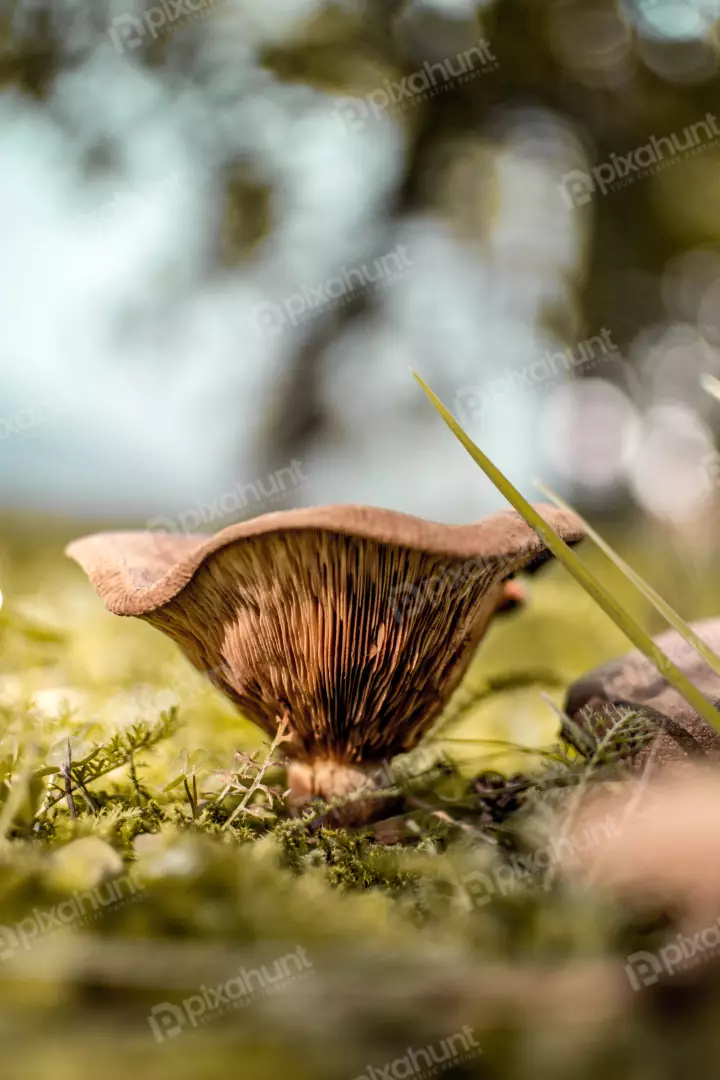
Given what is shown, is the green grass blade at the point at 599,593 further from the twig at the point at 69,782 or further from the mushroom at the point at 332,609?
the twig at the point at 69,782

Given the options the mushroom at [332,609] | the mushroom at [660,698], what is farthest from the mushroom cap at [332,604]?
the mushroom at [660,698]

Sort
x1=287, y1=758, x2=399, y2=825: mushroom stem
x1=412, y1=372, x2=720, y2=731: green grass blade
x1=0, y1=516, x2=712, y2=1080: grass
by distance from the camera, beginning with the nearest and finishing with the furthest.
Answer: x1=0, y1=516, x2=712, y2=1080: grass < x1=412, y1=372, x2=720, y2=731: green grass blade < x1=287, y1=758, x2=399, y2=825: mushroom stem

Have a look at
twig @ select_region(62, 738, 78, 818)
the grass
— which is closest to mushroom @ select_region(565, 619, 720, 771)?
the grass

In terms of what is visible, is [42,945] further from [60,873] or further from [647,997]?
[647,997]

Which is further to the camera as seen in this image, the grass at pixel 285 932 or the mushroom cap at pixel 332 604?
the mushroom cap at pixel 332 604

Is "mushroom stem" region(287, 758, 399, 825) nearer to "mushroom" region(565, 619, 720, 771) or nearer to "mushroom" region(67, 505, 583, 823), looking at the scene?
"mushroom" region(67, 505, 583, 823)

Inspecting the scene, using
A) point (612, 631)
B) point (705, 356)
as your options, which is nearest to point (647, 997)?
point (612, 631)
